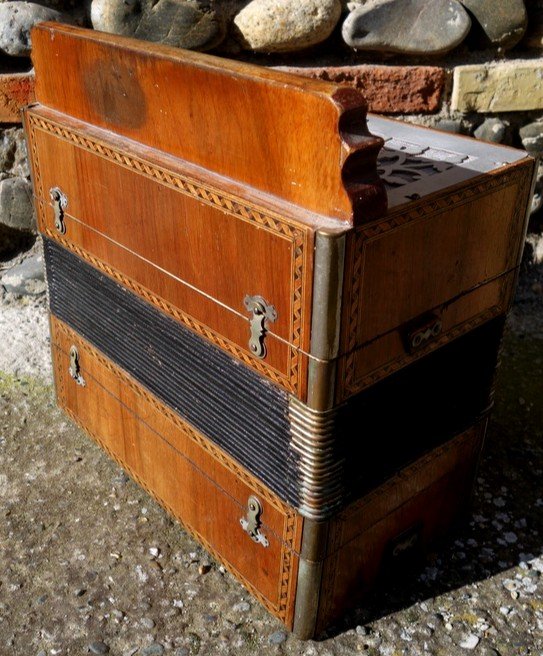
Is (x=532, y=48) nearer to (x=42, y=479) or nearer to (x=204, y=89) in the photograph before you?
(x=204, y=89)

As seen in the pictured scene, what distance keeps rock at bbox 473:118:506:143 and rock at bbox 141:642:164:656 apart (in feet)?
5.57

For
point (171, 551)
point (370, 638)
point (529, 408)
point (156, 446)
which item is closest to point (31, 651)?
point (171, 551)

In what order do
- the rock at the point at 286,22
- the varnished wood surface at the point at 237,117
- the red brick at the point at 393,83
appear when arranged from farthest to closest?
the red brick at the point at 393,83 → the rock at the point at 286,22 → the varnished wood surface at the point at 237,117

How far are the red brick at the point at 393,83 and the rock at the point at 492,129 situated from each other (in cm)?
16

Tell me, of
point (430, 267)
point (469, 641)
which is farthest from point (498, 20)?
point (469, 641)

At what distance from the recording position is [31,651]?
1.52 m

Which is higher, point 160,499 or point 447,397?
point 447,397

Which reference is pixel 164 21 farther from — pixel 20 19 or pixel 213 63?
pixel 213 63

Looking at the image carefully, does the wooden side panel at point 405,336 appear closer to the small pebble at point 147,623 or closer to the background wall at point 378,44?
the small pebble at point 147,623

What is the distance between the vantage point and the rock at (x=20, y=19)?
228 cm

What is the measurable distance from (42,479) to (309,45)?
1357 millimetres

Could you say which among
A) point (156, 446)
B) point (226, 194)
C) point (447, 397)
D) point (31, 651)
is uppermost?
point (226, 194)

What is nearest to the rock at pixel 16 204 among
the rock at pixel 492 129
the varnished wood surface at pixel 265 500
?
the varnished wood surface at pixel 265 500

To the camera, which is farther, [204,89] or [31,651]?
[31,651]
